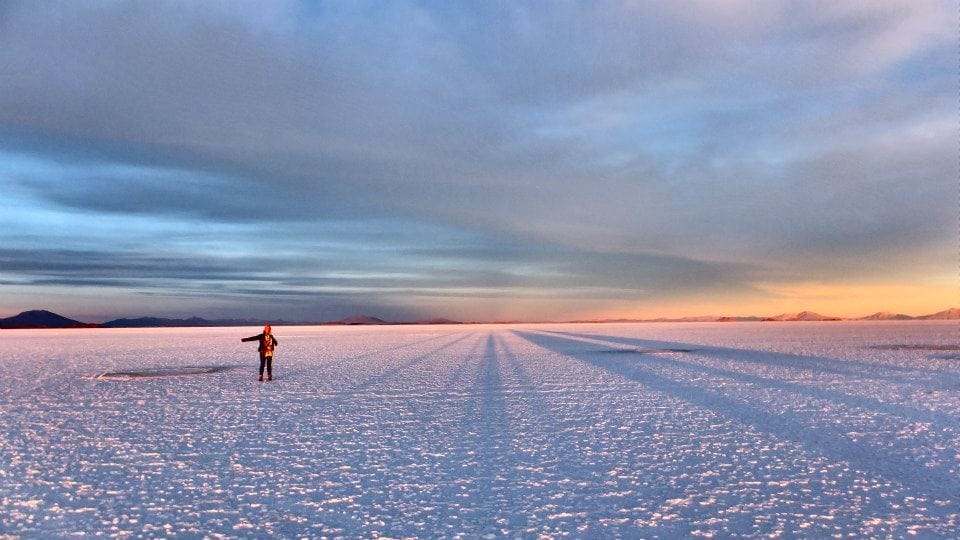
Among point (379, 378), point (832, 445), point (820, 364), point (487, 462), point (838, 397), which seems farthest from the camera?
point (820, 364)

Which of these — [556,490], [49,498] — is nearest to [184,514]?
[49,498]

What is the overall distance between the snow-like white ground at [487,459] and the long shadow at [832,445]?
5 centimetres

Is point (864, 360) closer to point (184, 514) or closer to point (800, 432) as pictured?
point (800, 432)

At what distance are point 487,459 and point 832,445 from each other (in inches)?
179

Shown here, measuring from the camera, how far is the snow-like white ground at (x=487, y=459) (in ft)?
17.9

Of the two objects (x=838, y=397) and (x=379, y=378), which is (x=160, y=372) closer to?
(x=379, y=378)

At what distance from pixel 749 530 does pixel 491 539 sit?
2.07 meters

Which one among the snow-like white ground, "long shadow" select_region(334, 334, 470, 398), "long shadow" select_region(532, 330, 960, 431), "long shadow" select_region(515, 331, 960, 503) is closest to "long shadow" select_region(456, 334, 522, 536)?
the snow-like white ground

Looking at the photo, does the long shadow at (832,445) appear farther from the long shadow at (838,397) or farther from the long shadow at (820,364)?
the long shadow at (820,364)

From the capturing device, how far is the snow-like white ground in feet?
17.9

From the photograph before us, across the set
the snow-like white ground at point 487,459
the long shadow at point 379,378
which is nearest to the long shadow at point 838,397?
the snow-like white ground at point 487,459

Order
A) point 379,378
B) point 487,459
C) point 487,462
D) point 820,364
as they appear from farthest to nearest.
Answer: point 820,364 < point 379,378 < point 487,459 < point 487,462

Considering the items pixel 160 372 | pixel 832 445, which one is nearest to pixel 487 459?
pixel 832 445

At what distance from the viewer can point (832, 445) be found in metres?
8.38
